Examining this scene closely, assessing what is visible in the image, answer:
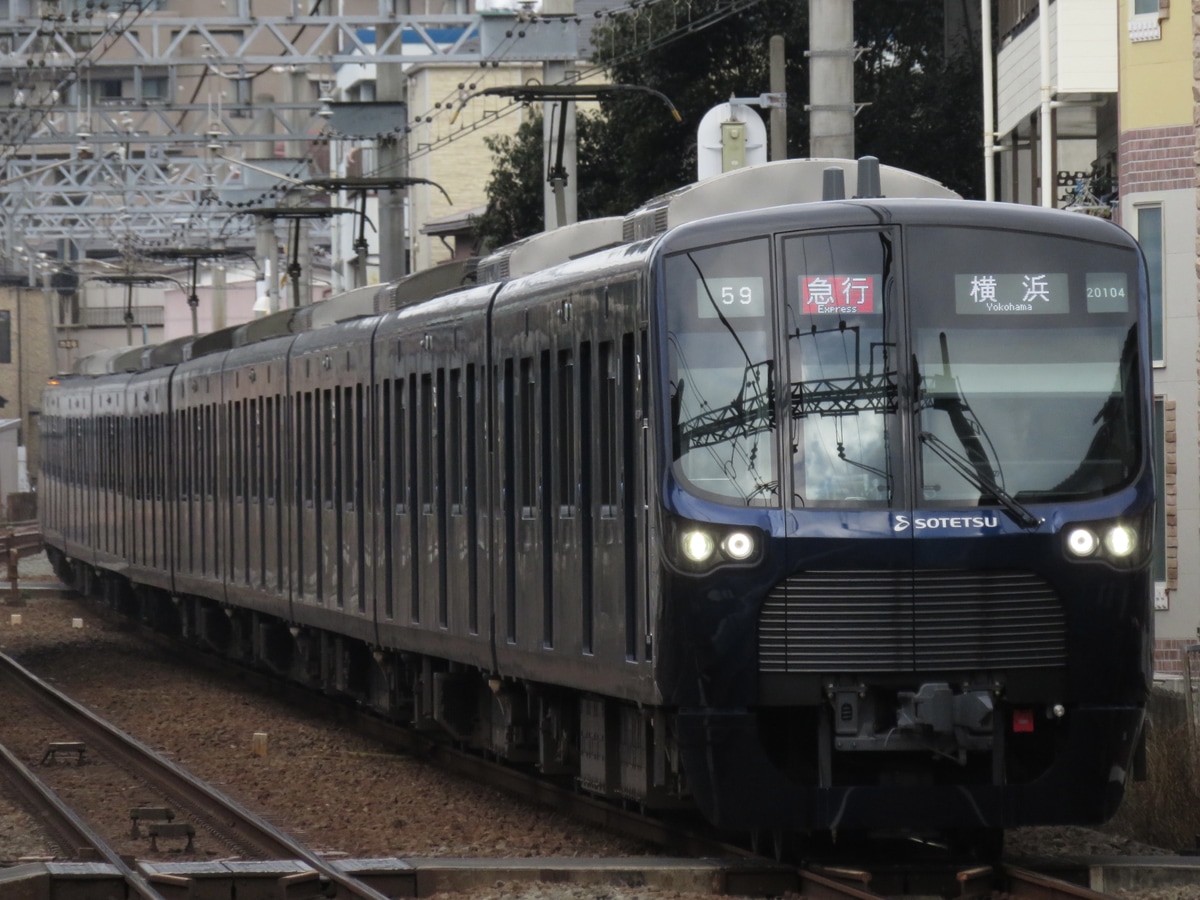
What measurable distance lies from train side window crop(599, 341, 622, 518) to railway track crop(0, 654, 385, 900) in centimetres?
188

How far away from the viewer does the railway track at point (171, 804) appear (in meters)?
11.0

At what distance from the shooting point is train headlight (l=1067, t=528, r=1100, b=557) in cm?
939

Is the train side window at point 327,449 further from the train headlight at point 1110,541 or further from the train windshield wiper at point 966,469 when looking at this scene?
the train headlight at point 1110,541

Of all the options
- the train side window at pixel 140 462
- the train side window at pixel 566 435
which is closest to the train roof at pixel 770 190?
the train side window at pixel 566 435

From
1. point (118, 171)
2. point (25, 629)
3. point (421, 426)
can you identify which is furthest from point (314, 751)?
point (118, 171)

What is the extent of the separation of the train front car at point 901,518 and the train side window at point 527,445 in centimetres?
240

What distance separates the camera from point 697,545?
9414 millimetres

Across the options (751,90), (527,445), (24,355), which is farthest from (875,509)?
(24,355)

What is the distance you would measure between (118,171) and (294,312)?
4037 centimetres

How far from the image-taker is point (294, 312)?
21.0 m

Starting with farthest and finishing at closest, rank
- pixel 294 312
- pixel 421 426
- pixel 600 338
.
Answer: pixel 294 312
pixel 421 426
pixel 600 338

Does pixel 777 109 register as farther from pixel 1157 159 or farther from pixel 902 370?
pixel 902 370

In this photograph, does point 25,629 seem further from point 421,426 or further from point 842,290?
point 842,290

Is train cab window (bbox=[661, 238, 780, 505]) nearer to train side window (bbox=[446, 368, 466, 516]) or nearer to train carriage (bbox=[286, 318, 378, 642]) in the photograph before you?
train side window (bbox=[446, 368, 466, 516])
